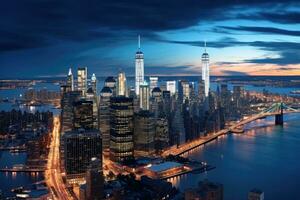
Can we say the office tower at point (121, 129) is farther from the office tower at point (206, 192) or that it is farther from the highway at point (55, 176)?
the office tower at point (206, 192)

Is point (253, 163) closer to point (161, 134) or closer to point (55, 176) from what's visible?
point (161, 134)

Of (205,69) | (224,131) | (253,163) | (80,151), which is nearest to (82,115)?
(80,151)

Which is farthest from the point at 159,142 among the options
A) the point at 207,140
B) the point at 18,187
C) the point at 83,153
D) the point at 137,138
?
the point at 18,187

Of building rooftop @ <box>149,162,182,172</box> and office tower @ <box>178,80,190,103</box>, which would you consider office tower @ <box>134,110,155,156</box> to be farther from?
office tower @ <box>178,80,190,103</box>

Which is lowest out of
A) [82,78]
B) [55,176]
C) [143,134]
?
[55,176]

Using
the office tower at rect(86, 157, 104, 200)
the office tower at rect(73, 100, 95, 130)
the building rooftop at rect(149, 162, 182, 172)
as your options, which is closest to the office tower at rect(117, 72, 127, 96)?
the office tower at rect(73, 100, 95, 130)
